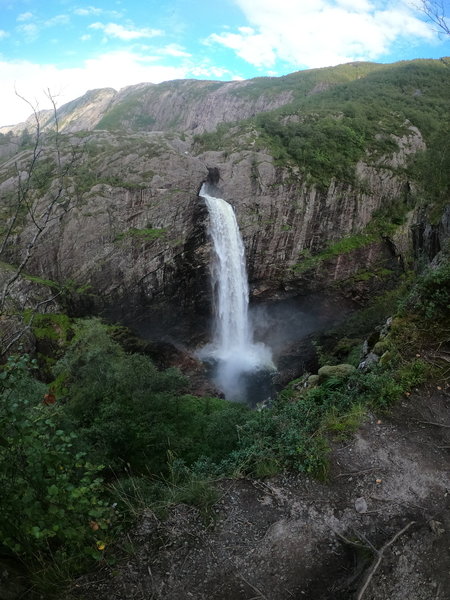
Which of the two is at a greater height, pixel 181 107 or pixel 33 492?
pixel 181 107

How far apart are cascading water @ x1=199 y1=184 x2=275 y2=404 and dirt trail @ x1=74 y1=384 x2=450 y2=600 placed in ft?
59.1

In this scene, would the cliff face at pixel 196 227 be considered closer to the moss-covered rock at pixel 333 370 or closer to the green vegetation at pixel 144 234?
the green vegetation at pixel 144 234

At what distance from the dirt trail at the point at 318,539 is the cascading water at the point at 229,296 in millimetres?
18020

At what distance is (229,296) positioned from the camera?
81.2 feet

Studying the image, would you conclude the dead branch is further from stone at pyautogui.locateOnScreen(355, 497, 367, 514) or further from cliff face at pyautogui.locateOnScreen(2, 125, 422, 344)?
cliff face at pyautogui.locateOnScreen(2, 125, 422, 344)

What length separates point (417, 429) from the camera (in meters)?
5.70

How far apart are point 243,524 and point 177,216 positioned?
21.6 m

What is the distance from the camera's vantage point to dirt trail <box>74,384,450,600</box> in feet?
12.3

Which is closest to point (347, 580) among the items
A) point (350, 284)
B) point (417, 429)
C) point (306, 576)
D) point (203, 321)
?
point (306, 576)

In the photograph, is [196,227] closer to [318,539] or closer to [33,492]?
[318,539]

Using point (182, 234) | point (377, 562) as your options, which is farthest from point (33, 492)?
point (182, 234)

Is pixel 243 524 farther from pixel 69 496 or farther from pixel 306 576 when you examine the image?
pixel 69 496

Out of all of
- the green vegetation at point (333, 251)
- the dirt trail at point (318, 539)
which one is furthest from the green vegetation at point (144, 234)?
the dirt trail at point (318, 539)

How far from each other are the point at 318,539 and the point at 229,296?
67.8 ft
